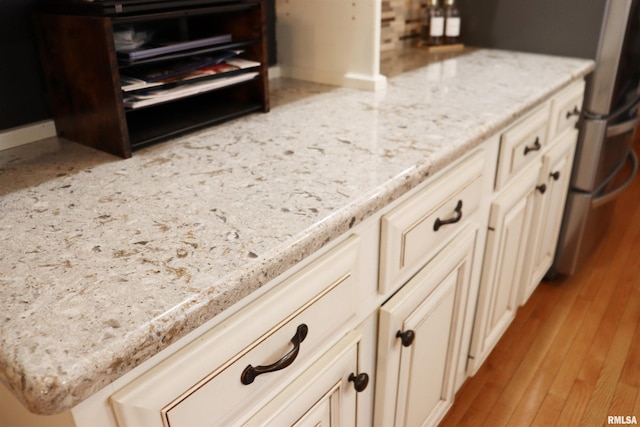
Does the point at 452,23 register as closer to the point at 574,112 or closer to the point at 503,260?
the point at 574,112

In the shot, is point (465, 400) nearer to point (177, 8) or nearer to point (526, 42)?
point (526, 42)

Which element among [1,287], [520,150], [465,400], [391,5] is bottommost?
[465,400]

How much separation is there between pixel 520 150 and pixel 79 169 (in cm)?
99

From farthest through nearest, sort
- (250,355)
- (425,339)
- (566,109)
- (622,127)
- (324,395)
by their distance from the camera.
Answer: (622,127) < (566,109) < (425,339) < (324,395) < (250,355)

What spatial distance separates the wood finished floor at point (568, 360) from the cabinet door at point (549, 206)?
0.54 ft

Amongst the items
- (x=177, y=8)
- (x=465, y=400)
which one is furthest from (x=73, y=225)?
(x=465, y=400)

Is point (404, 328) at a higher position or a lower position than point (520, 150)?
lower

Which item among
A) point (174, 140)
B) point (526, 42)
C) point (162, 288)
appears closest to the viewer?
point (162, 288)

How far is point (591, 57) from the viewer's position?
1.63 meters

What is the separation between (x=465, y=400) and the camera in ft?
5.02

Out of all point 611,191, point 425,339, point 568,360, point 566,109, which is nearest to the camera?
point 425,339

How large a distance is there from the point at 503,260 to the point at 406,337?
23.1 inches

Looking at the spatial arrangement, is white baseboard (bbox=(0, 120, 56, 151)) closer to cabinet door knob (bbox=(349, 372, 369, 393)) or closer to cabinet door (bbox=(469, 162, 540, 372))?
cabinet door knob (bbox=(349, 372, 369, 393))

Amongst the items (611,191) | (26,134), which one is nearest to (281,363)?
(26,134)
